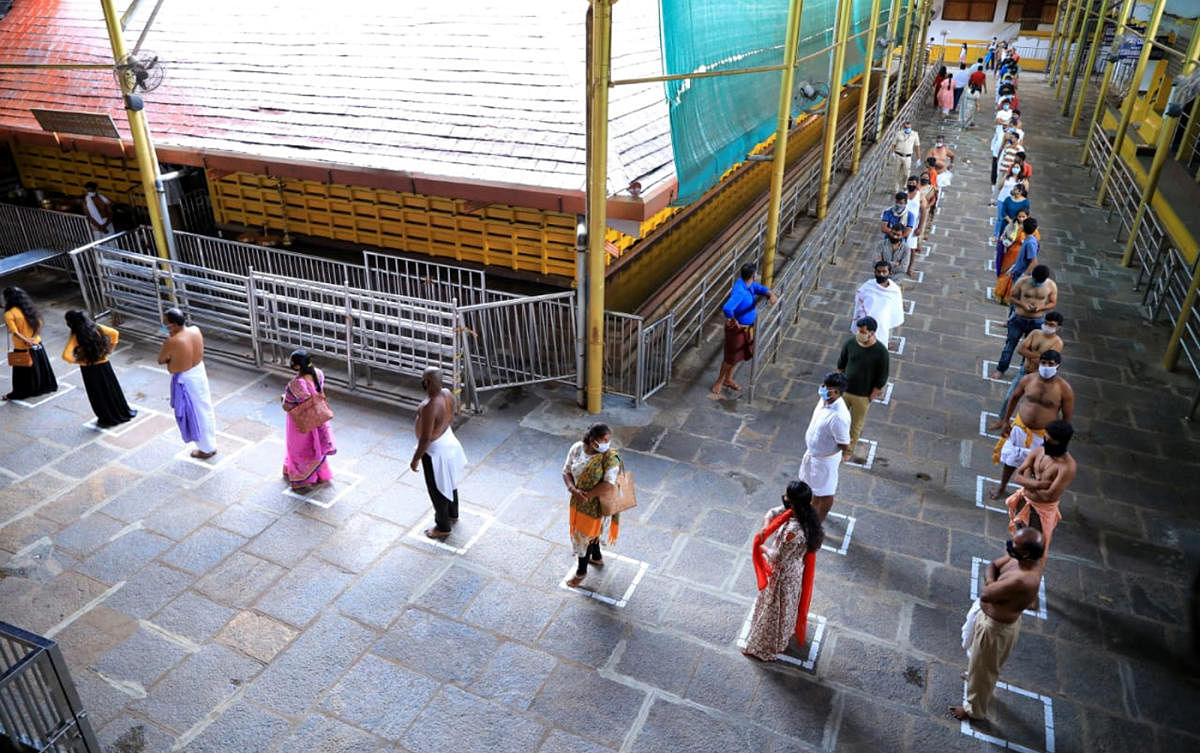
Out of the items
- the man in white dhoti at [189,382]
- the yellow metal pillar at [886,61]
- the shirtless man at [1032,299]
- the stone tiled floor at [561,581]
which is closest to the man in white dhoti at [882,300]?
the stone tiled floor at [561,581]

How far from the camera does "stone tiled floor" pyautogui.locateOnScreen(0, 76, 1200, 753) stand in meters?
4.88

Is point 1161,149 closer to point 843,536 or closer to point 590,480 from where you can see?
point 843,536

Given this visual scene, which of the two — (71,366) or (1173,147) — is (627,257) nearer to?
(71,366)

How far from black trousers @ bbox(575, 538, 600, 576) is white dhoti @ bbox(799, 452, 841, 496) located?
5.55 feet

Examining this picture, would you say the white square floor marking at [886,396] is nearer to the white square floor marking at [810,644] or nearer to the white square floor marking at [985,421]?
the white square floor marking at [985,421]

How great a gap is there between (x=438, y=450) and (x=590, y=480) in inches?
54.1

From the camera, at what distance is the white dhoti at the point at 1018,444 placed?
6.58m

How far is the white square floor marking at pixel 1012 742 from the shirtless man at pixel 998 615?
9 centimetres

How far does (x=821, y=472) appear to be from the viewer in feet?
20.1

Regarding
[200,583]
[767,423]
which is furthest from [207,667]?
[767,423]

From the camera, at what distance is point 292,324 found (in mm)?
10445

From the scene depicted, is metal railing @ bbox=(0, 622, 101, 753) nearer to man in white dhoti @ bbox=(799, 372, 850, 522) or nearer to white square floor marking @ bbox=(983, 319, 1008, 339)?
man in white dhoti @ bbox=(799, 372, 850, 522)

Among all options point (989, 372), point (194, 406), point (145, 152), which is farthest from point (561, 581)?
point (145, 152)

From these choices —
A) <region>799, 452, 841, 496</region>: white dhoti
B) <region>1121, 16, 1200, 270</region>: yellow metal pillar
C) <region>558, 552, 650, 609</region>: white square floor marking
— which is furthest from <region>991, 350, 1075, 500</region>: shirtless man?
<region>1121, 16, 1200, 270</region>: yellow metal pillar
